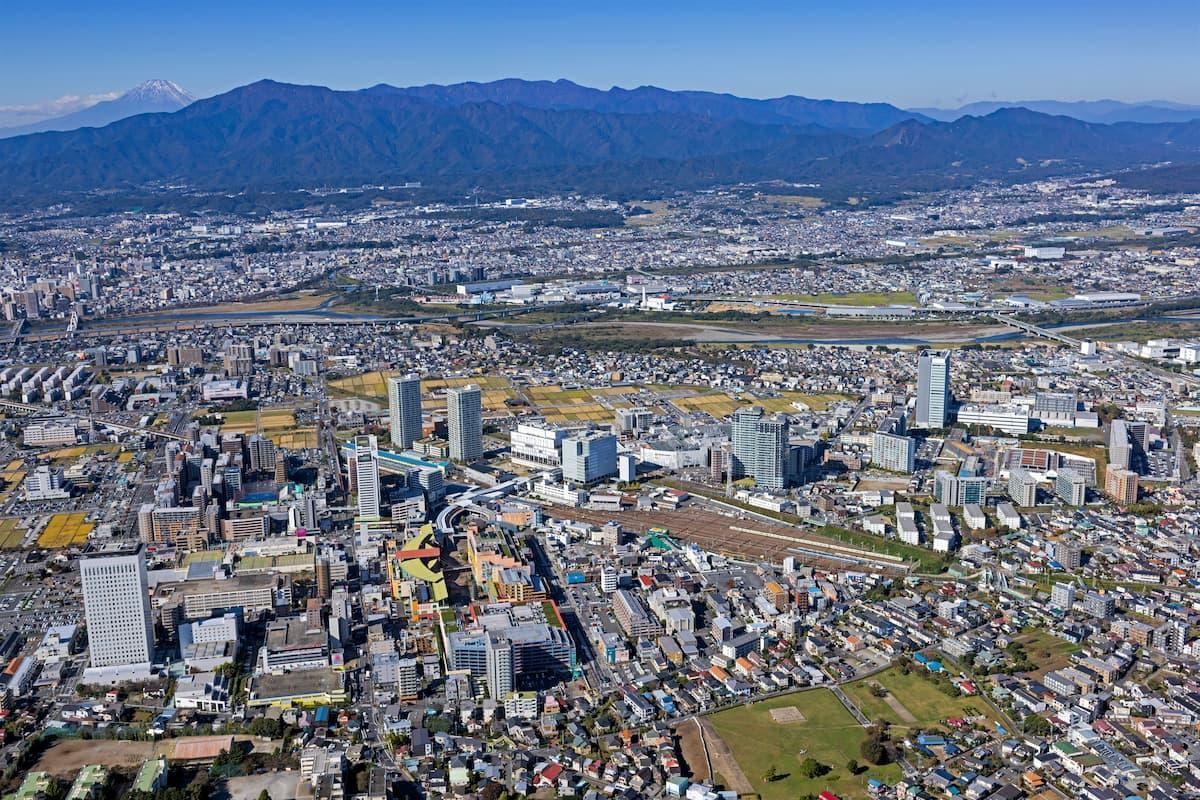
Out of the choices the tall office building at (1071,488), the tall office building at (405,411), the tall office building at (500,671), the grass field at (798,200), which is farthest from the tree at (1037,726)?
the grass field at (798,200)

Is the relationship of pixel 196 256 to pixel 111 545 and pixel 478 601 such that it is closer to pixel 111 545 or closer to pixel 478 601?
pixel 111 545

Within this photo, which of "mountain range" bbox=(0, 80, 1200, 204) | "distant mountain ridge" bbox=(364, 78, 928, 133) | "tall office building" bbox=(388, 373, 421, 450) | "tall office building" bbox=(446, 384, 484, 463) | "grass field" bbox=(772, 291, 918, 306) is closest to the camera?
"tall office building" bbox=(446, 384, 484, 463)

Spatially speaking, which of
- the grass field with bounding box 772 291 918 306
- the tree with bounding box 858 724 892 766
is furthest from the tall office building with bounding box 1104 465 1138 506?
the grass field with bounding box 772 291 918 306

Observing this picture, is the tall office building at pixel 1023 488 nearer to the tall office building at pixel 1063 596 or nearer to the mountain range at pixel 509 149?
the tall office building at pixel 1063 596

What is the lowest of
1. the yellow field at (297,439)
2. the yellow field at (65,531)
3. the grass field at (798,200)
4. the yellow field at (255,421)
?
the yellow field at (65,531)

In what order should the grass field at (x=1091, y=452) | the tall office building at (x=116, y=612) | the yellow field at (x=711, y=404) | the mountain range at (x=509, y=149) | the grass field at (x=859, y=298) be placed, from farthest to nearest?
the mountain range at (x=509, y=149) → the grass field at (x=859, y=298) → the yellow field at (x=711, y=404) → the grass field at (x=1091, y=452) → the tall office building at (x=116, y=612)

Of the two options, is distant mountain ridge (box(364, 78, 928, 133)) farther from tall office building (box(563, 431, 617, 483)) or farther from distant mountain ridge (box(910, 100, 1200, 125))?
tall office building (box(563, 431, 617, 483))

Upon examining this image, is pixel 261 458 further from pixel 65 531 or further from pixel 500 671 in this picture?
pixel 500 671
